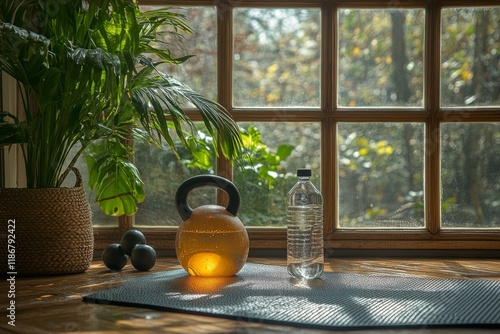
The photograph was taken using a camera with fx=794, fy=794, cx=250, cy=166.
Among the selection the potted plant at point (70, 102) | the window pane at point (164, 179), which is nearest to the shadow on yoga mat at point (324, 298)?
the potted plant at point (70, 102)

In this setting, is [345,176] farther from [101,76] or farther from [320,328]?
[320,328]

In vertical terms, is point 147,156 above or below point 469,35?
below

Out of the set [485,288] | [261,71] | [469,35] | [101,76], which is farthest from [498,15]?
[101,76]

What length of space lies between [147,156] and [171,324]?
1.52m

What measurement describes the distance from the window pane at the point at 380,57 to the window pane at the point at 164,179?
61 cm

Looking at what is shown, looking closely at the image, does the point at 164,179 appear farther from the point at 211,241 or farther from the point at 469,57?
the point at 469,57

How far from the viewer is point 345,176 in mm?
3125

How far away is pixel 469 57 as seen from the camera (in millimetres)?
3107

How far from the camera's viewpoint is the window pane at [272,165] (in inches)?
123

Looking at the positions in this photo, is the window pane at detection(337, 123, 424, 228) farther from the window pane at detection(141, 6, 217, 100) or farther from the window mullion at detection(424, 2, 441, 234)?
the window pane at detection(141, 6, 217, 100)

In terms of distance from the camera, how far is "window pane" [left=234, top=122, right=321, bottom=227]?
312 cm

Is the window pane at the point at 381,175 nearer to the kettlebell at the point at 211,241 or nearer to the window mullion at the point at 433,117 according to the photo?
the window mullion at the point at 433,117

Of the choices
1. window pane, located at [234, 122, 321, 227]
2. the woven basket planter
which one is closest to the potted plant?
the woven basket planter

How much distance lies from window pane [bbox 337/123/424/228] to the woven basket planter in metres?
1.11
